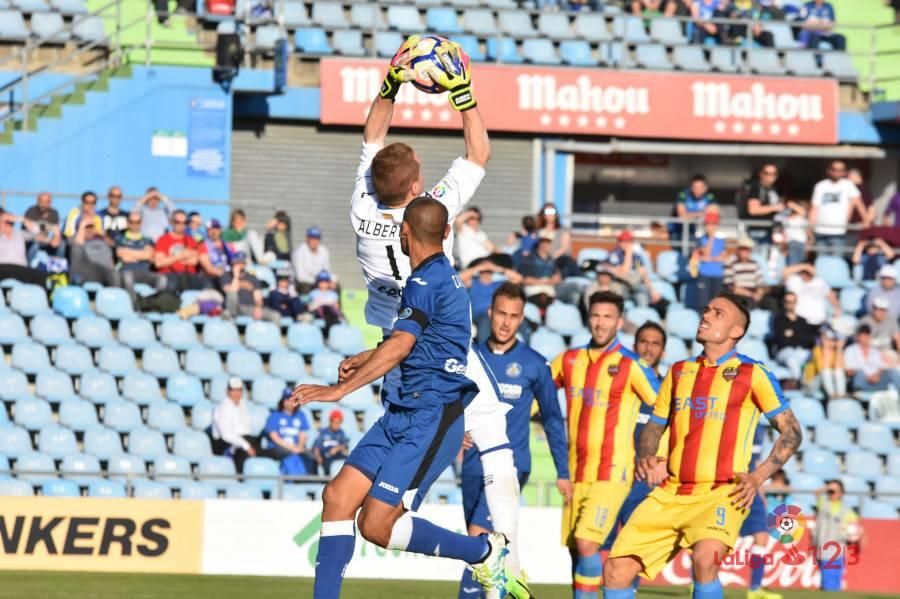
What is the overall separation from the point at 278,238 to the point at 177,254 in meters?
1.66

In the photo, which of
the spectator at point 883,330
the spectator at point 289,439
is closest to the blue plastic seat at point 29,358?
the spectator at point 289,439

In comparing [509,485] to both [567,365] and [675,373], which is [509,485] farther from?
[567,365]

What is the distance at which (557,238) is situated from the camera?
2091cm

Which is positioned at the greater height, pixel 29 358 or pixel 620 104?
pixel 620 104

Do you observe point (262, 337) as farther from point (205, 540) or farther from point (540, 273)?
point (205, 540)

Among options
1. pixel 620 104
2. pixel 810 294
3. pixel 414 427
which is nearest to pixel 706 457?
pixel 414 427

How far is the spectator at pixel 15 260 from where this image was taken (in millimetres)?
19281

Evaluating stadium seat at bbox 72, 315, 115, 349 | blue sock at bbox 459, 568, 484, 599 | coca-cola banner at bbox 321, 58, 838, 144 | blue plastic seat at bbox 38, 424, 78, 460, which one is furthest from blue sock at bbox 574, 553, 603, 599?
coca-cola banner at bbox 321, 58, 838, 144

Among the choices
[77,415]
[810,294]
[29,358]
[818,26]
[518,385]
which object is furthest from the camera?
[818,26]

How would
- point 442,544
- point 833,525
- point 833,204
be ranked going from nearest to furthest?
1. point 442,544
2. point 833,525
3. point 833,204

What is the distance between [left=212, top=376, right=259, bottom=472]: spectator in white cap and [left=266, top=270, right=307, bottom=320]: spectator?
2.18 meters

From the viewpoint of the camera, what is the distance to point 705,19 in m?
24.1

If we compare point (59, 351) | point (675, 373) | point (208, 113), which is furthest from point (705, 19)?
point (675, 373)

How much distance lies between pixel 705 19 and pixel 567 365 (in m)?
13.6
